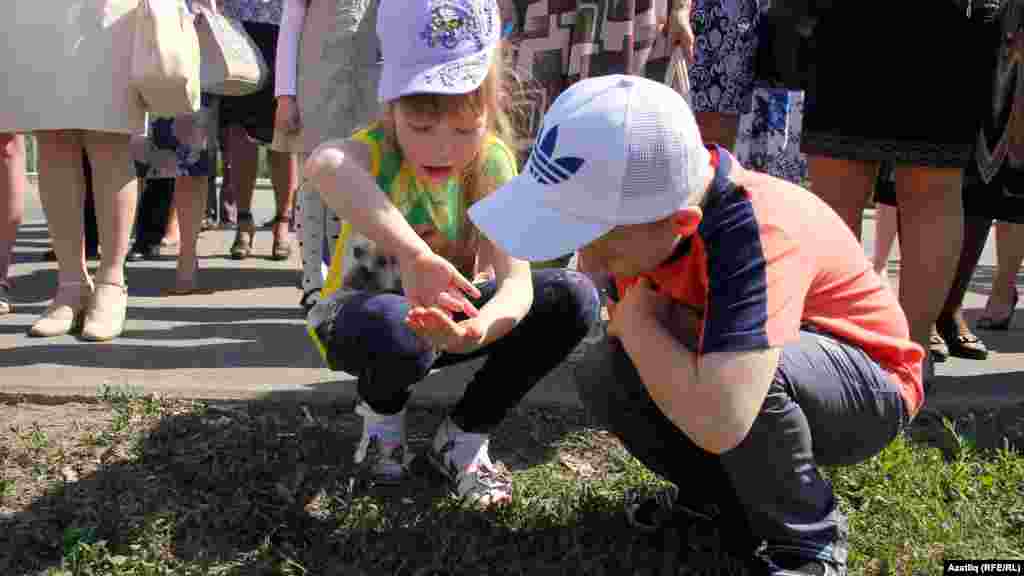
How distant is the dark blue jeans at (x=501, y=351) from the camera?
8.27 ft

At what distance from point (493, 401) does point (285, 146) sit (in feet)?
6.23

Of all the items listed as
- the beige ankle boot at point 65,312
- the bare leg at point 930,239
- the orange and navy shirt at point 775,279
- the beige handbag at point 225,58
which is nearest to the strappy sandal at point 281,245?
the beige handbag at point 225,58

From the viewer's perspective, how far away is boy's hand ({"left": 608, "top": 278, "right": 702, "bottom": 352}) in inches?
82.0

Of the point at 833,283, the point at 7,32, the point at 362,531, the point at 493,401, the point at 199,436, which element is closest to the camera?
the point at 833,283

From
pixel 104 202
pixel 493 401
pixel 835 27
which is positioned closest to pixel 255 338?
pixel 104 202

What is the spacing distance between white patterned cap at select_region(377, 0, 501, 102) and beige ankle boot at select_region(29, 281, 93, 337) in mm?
1910

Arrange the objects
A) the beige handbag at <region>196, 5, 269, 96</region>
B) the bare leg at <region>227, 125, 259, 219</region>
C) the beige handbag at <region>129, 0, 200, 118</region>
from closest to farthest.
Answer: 1. the beige handbag at <region>129, 0, 200, 118</region>
2. the beige handbag at <region>196, 5, 269, 96</region>
3. the bare leg at <region>227, 125, 259, 219</region>

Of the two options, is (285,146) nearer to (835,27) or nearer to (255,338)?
(255,338)

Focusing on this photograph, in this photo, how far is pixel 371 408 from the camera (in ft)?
8.83

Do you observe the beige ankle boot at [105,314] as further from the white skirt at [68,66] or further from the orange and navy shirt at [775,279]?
the orange and navy shirt at [775,279]

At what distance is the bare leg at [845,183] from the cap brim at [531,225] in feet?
5.38

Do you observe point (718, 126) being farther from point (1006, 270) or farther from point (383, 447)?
point (383, 447)

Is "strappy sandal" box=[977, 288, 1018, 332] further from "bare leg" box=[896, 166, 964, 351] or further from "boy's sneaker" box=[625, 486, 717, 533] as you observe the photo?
"boy's sneaker" box=[625, 486, 717, 533]

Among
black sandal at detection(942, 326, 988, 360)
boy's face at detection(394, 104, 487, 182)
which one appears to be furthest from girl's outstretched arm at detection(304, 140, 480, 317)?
black sandal at detection(942, 326, 988, 360)
